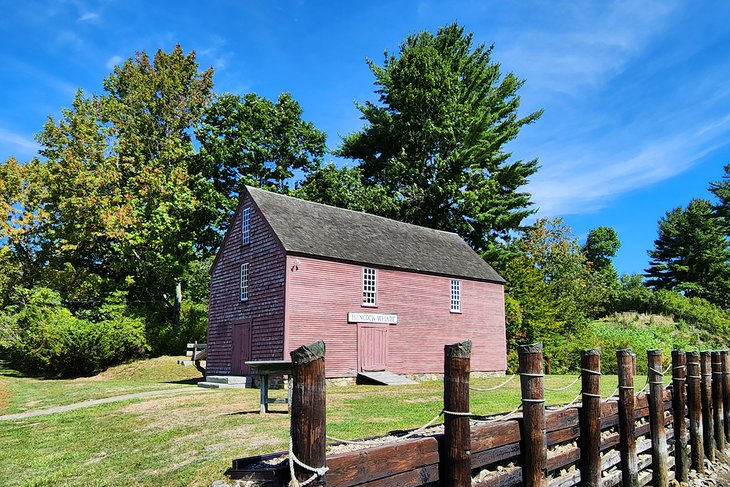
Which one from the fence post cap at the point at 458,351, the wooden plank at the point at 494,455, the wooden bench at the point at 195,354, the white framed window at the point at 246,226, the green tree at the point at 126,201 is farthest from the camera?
the green tree at the point at 126,201

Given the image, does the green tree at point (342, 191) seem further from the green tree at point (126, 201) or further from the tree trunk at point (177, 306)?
the tree trunk at point (177, 306)

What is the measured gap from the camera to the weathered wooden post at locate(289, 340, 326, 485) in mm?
4031

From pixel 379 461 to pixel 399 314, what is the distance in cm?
2048

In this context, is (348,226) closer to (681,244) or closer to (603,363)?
(603,363)

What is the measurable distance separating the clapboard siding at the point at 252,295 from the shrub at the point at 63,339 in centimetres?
975

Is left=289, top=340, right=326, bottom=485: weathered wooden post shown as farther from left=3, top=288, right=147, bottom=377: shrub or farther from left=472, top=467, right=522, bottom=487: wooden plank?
left=3, top=288, right=147, bottom=377: shrub

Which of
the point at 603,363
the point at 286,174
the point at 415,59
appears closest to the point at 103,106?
the point at 286,174

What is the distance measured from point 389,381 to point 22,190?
1161 inches

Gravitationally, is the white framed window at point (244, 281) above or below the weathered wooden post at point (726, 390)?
above

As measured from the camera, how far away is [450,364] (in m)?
5.32

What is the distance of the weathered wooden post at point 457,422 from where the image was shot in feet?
16.8

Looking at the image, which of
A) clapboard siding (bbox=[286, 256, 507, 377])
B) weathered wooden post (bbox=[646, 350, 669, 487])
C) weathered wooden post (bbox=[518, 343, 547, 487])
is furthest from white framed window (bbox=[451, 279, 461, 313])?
weathered wooden post (bbox=[518, 343, 547, 487])

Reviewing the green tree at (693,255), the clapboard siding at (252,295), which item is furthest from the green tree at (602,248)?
the clapboard siding at (252,295)

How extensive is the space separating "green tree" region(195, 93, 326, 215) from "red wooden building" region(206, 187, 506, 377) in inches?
503
